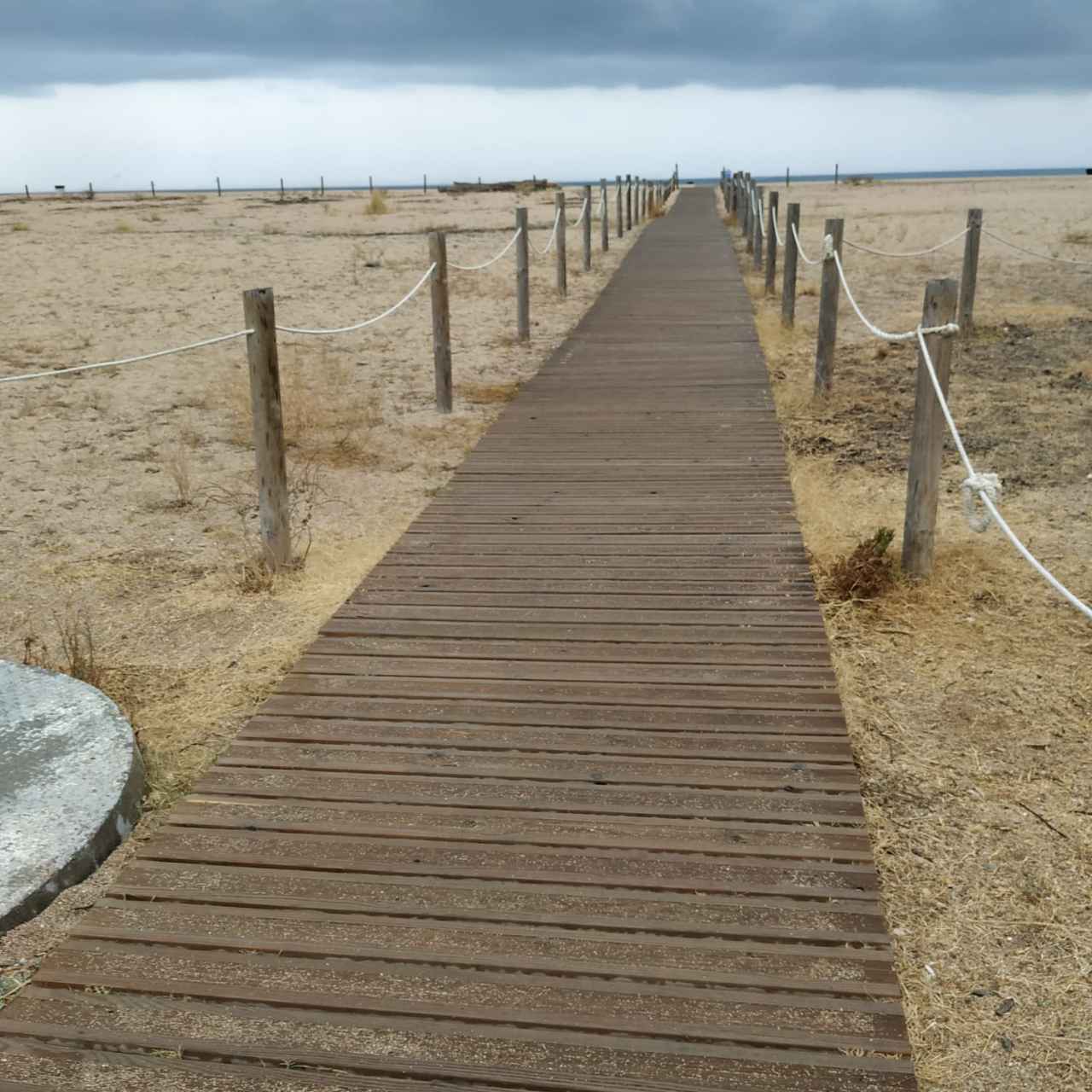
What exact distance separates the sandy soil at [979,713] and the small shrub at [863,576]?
0.07 m

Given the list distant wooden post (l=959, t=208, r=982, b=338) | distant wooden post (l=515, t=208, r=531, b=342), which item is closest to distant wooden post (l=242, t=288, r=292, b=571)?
distant wooden post (l=515, t=208, r=531, b=342)

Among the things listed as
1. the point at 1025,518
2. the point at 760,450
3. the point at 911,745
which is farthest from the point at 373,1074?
the point at 760,450

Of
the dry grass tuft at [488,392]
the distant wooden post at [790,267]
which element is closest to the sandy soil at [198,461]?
the dry grass tuft at [488,392]

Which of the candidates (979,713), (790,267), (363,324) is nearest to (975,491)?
(979,713)

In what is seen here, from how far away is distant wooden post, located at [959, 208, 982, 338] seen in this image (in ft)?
35.3

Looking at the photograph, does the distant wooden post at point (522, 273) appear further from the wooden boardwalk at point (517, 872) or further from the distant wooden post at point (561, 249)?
the wooden boardwalk at point (517, 872)

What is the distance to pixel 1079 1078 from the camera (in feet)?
7.59

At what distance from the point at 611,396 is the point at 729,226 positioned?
2283 cm

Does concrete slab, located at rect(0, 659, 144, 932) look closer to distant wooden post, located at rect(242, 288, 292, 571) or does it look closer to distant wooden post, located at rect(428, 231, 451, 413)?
distant wooden post, located at rect(242, 288, 292, 571)

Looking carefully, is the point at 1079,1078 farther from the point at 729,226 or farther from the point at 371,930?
the point at 729,226

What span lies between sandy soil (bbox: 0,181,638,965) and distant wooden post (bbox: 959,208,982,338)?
412 cm

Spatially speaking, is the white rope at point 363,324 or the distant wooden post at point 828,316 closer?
the white rope at point 363,324

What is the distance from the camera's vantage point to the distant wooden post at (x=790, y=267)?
11.5m

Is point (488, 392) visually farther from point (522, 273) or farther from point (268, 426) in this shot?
point (268, 426)
